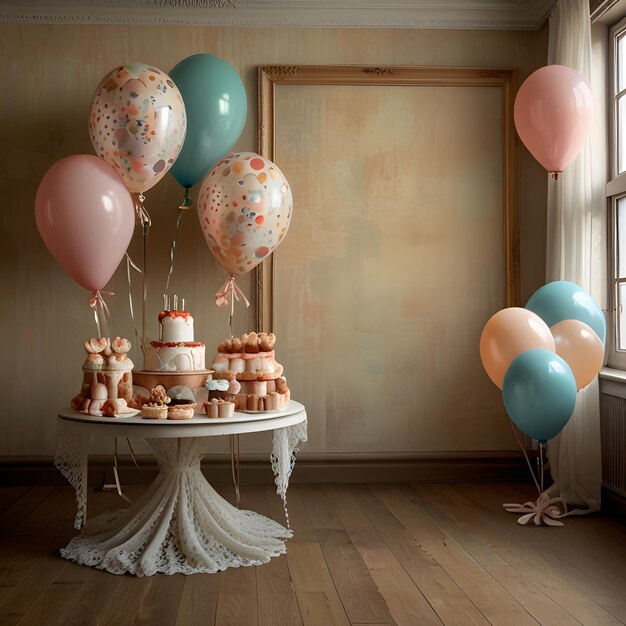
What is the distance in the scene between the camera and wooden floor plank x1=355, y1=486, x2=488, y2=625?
246 cm

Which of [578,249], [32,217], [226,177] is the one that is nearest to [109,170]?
[226,177]

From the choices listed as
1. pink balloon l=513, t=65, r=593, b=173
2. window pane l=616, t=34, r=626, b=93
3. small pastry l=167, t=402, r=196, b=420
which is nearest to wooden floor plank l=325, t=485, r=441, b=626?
small pastry l=167, t=402, r=196, b=420

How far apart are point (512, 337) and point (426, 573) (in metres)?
1.11

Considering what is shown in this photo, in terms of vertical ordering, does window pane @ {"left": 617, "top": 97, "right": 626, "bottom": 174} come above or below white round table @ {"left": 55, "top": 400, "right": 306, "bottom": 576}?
above

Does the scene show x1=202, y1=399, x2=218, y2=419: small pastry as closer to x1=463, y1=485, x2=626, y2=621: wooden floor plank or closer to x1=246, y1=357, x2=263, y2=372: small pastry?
x1=246, y1=357, x2=263, y2=372: small pastry

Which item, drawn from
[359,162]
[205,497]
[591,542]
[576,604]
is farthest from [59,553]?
[359,162]

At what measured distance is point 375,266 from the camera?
14.3 feet

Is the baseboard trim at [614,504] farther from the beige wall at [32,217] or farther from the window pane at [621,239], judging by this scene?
the beige wall at [32,217]

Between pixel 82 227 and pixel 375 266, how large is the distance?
71.4 inches

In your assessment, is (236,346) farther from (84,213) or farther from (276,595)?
(276,595)

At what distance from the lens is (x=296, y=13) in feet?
14.1

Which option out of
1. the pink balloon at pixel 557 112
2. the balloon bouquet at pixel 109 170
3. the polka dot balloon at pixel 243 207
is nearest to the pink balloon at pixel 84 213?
the balloon bouquet at pixel 109 170

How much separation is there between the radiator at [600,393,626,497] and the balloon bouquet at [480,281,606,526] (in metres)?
0.28

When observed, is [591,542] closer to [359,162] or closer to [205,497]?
[205,497]
